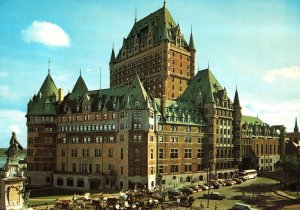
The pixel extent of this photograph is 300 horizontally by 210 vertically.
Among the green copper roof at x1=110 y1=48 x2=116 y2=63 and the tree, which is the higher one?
the green copper roof at x1=110 y1=48 x2=116 y2=63

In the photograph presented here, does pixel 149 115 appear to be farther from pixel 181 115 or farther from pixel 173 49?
pixel 173 49

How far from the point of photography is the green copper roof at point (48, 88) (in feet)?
372

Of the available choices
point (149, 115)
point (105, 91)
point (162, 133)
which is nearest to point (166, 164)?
point (162, 133)

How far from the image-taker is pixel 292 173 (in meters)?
90.8

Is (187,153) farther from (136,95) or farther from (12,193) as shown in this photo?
(12,193)

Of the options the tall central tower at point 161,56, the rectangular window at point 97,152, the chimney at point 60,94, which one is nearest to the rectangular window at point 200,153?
the tall central tower at point 161,56

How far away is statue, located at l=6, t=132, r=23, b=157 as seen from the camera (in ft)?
148

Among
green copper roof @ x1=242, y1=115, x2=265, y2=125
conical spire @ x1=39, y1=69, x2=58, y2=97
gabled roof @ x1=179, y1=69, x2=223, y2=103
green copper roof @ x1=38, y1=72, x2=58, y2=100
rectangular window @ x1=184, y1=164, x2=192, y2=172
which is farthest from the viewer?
green copper roof @ x1=242, y1=115, x2=265, y2=125

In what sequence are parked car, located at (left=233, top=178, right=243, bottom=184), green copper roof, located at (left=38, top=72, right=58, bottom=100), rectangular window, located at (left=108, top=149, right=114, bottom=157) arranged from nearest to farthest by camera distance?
rectangular window, located at (left=108, top=149, right=114, bottom=157), parked car, located at (left=233, top=178, right=243, bottom=184), green copper roof, located at (left=38, top=72, right=58, bottom=100)

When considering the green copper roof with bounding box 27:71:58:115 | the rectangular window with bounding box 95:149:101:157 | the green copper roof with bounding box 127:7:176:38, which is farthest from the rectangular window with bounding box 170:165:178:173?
the green copper roof with bounding box 127:7:176:38

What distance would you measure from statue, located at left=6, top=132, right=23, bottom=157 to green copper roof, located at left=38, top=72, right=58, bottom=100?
68781 mm

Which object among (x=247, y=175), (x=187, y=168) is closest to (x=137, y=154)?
(x=187, y=168)

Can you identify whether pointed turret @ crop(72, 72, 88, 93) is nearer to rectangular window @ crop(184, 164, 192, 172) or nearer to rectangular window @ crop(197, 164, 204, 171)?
rectangular window @ crop(184, 164, 192, 172)

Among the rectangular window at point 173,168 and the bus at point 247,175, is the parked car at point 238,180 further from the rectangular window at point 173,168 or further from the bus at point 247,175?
the rectangular window at point 173,168
